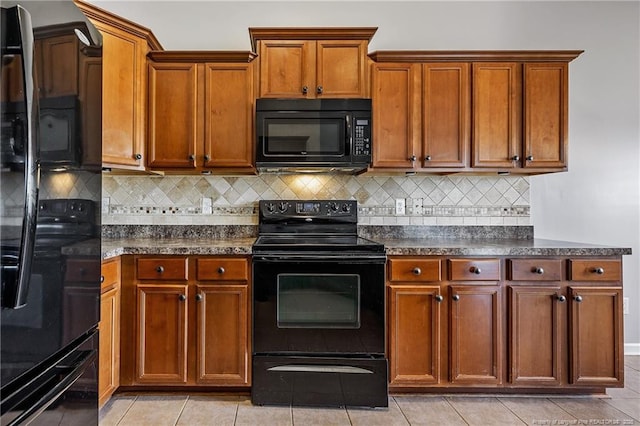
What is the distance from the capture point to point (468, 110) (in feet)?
8.02

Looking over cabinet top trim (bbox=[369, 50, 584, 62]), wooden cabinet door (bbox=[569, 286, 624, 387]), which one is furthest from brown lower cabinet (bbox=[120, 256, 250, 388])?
wooden cabinet door (bbox=[569, 286, 624, 387])

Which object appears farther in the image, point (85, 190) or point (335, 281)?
point (335, 281)

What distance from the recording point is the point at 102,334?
75.9 inches

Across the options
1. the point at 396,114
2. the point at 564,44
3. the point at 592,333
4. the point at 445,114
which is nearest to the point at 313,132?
the point at 396,114

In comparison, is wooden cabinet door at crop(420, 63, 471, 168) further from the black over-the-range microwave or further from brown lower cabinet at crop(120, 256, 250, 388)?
the black over-the-range microwave

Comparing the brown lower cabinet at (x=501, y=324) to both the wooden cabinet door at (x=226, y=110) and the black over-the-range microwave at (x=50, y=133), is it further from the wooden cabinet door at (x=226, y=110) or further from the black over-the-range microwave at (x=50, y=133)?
the black over-the-range microwave at (x=50, y=133)

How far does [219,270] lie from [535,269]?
185 centimetres

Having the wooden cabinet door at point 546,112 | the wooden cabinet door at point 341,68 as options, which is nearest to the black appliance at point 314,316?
the wooden cabinet door at point 341,68

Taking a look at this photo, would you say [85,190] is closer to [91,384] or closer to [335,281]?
[91,384]

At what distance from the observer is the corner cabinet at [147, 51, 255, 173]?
243 cm

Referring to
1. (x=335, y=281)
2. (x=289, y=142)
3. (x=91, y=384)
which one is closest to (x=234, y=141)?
(x=289, y=142)

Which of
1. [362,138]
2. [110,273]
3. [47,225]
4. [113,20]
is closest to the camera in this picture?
Result: [47,225]

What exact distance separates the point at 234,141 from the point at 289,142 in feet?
1.25

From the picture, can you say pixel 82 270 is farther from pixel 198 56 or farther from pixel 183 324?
pixel 198 56
